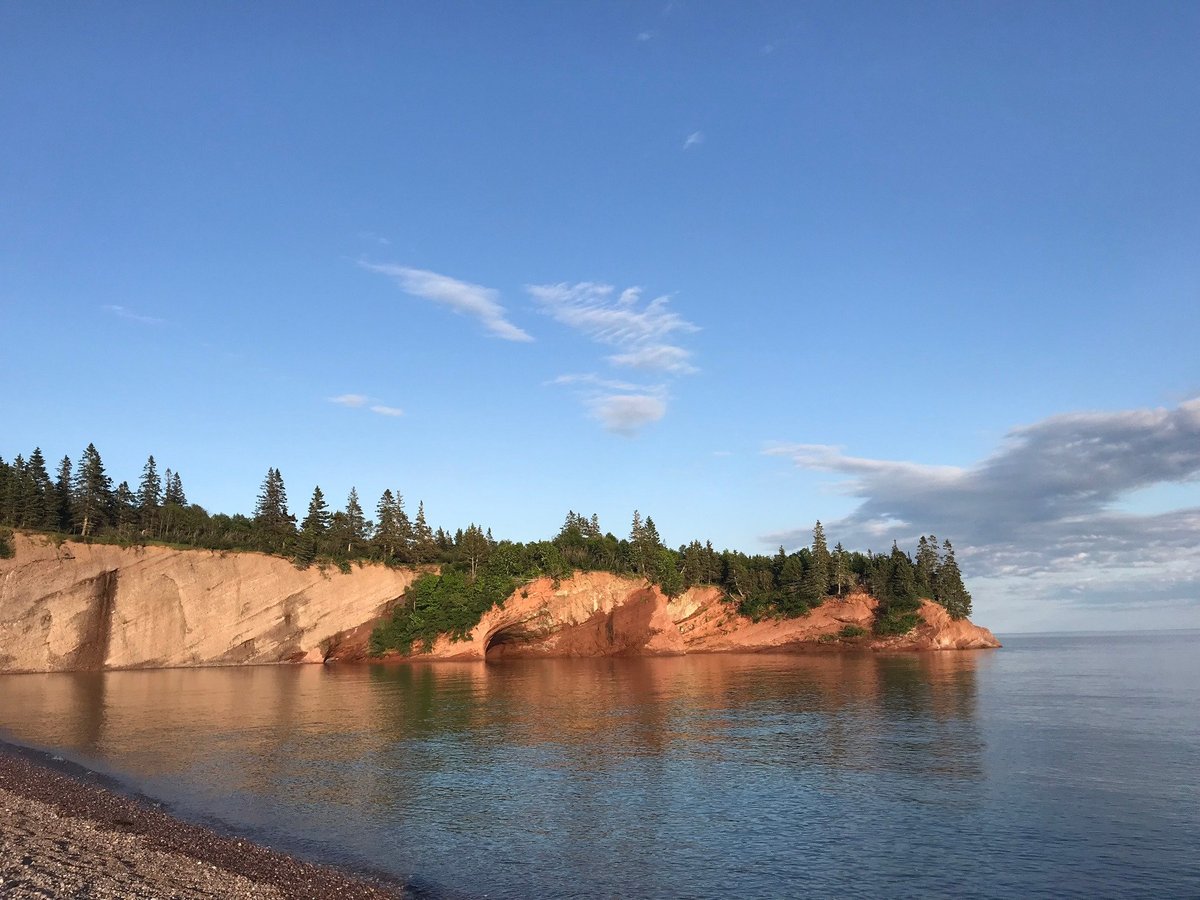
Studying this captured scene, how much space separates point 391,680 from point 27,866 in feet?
218

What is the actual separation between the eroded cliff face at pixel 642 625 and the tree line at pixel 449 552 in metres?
2.20

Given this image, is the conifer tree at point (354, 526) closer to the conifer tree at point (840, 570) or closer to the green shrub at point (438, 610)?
the green shrub at point (438, 610)

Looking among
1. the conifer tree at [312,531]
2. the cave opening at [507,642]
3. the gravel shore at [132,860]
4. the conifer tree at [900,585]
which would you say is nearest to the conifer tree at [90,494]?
the conifer tree at [312,531]

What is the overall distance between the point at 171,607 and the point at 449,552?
138 feet

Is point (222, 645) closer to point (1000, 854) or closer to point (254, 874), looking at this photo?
point (254, 874)

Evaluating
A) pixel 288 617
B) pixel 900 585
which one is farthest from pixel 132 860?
pixel 900 585

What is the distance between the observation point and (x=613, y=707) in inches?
2223

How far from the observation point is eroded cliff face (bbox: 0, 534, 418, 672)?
96000mm

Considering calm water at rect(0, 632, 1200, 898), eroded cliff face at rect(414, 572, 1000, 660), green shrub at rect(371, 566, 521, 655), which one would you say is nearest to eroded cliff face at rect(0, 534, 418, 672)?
green shrub at rect(371, 566, 521, 655)

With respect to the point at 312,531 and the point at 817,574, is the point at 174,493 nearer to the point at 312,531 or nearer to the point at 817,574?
the point at 312,531

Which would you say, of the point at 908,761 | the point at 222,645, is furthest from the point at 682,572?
the point at 908,761

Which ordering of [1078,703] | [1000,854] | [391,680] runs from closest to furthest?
[1000,854]
[1078,703]
[391,680]

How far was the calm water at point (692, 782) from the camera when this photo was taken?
21922 mm

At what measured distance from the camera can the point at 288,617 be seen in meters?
109
